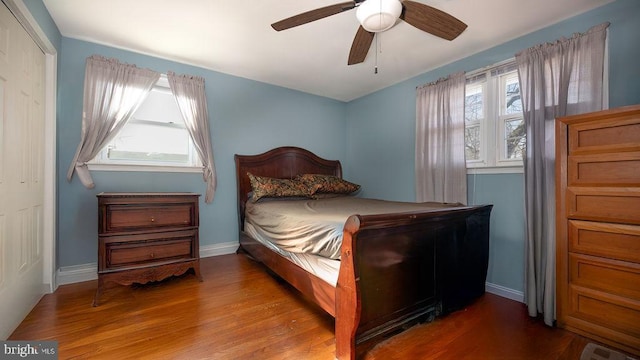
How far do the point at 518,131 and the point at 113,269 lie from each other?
3.81 m

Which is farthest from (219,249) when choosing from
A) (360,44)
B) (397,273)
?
(360,44)

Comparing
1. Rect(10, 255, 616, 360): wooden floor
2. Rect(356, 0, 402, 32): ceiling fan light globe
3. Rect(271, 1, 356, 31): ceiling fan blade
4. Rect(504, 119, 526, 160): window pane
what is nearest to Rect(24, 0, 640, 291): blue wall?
Rect(504, 119, 526, 160): window pane

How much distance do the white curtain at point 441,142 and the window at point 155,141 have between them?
2.76m

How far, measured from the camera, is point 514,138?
7.85ft

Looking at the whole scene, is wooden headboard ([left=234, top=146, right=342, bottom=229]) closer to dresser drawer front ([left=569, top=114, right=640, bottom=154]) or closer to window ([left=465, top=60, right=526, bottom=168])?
window ([left=465, top=60, right=526, bottom=168])

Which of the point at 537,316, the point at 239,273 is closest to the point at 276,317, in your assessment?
the point at 239,273

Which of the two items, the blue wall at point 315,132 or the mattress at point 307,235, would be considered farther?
the blue wall at point 315,132

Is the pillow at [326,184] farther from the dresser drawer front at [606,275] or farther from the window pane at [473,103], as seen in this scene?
the dresser drawer front at [606,275]

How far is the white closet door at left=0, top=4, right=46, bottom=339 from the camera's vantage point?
1.51 m

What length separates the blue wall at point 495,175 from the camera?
1.82m

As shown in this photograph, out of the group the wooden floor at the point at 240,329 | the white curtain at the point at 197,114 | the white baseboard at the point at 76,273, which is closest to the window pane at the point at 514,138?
the wooden floor at the point at 240,329

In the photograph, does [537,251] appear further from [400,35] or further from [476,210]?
[400,35]

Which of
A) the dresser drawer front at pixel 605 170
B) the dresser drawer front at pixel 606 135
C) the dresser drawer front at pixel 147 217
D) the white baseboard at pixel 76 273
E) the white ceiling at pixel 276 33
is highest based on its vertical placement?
the white ceiling at pixel 276 33

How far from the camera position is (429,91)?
9.80 ft
